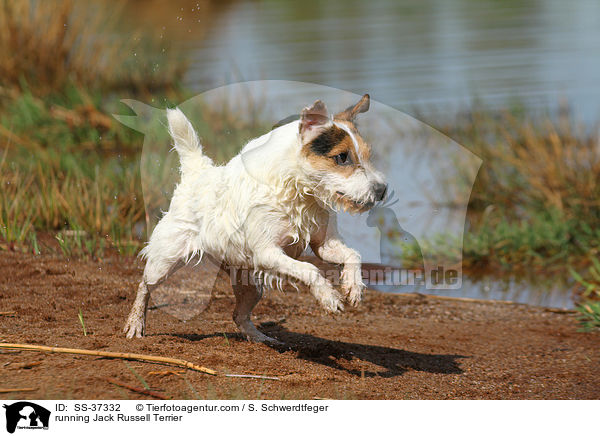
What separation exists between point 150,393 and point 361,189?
1.62 meters

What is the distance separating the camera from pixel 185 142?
5445 millimetres

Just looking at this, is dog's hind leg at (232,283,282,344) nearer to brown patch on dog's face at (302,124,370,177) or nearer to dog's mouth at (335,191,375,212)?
dog's mouth at (335,191,375,212)

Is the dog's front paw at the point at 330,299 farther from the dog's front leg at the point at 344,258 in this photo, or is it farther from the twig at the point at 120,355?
the twig at the point at 120,355

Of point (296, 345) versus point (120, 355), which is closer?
point (120, 355)

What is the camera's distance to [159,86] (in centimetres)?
1441

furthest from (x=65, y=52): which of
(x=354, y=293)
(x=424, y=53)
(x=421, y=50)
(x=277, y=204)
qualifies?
(x=354, y=293)

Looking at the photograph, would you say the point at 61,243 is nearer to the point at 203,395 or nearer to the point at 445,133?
the point at 203,395

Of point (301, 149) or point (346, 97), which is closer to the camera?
point (301, 149)

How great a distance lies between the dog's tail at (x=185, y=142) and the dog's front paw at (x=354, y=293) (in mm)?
1428

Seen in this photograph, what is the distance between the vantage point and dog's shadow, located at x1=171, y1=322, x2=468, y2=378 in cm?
512

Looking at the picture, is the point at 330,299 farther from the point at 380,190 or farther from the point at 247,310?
the point at 247,310

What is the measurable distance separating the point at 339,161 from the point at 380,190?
29 centimetres

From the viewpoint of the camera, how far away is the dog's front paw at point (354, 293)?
4664mm

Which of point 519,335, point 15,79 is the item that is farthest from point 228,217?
point 15,79
